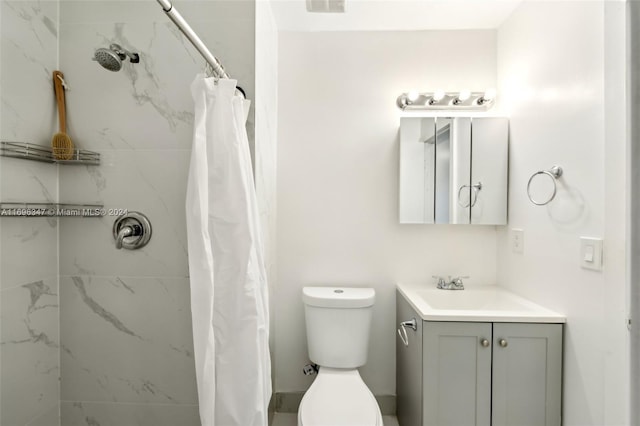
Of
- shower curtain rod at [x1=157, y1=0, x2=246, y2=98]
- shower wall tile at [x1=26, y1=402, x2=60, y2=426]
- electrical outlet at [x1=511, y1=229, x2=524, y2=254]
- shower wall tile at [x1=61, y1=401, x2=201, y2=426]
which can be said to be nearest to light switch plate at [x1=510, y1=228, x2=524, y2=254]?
electrical outlet at [x1=511, y1=229, x2=524, y2=254]

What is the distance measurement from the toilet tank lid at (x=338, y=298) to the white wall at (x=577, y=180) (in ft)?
2.68

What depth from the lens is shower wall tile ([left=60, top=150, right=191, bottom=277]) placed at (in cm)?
143

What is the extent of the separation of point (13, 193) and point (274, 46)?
4.79 ft

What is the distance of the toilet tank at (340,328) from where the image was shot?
1864 mm

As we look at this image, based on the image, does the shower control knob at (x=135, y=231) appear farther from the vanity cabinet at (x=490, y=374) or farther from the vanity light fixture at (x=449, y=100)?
the vanity light fixture at (x=449, y=100)

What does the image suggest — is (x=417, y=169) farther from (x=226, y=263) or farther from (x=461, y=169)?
(x=226, y=263)

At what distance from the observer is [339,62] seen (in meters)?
2.13

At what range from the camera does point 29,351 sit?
1294 mm

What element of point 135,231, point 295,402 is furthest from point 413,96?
point 295,402

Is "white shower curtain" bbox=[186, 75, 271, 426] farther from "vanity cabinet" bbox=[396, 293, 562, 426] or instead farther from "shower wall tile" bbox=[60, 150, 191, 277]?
"vanity cabinet" bbox=[396, 293, 562, 426]

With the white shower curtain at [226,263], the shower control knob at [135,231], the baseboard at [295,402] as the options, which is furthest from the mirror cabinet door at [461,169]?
the shower control knob at [135,231]

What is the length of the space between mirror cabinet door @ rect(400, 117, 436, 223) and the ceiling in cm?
57

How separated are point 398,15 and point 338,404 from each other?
205 centimetres

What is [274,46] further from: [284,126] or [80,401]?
[80,401]
